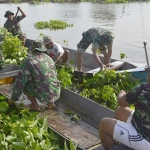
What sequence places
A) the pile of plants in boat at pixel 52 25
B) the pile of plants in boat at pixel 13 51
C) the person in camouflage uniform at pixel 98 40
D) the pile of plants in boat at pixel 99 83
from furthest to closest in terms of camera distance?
the pile of plants in boat at pixel 52 25 < the pile of plants in boat at pixel 13 51 < the person in camouflage uniform at pixel 98 40 < the pile of plants in boat at pixel 99 83

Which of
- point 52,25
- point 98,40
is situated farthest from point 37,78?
point 52,25

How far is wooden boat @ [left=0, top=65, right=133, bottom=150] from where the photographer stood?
13.8 ft

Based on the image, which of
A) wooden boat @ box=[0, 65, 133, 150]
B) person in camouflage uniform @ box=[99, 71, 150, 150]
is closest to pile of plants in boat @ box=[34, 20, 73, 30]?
wooden boat @ box=[0, 65, 133, 150]

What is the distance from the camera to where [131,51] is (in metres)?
13.3

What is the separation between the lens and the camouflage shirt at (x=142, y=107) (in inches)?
117

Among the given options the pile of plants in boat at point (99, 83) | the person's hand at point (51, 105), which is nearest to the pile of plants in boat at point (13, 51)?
the pile of plants in boat at point (99, 83)

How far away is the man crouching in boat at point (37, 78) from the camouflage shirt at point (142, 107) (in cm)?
195

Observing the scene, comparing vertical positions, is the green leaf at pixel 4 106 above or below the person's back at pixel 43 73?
below

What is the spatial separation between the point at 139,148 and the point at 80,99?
2118 mm

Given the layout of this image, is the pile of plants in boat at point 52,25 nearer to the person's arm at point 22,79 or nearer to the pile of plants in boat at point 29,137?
the person's arm at point 22,79

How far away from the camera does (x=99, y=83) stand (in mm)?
6078

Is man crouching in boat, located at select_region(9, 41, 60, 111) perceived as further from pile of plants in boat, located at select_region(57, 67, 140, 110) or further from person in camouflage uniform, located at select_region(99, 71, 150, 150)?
person in camouflage uniform, located at select_region(99, 71, 150, 150)

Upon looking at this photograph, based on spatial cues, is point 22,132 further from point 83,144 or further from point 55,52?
point 55,52

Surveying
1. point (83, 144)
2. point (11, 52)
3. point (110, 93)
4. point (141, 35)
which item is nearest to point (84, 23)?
point (141, 35)
